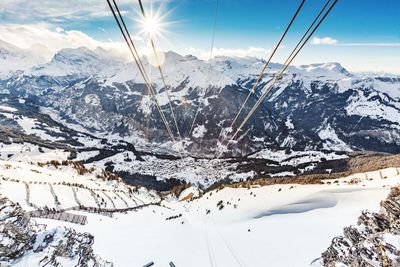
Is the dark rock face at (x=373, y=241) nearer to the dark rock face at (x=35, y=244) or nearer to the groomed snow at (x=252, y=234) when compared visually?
the groomed snow at (x=252, y=234)

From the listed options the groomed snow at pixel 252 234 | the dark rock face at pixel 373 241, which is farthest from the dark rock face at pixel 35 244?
the dark rock face at pixel 373 241

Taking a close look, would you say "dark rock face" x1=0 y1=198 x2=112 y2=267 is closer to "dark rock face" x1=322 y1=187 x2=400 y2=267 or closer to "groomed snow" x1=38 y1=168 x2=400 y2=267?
"groomed snow" x1=38 y1=168 x2=400 y2=267

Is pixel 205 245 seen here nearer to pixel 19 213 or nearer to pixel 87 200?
pixel 19 213

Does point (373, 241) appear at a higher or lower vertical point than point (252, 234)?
lower

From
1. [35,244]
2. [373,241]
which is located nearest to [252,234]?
[373,241]

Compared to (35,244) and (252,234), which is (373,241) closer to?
(35,244)

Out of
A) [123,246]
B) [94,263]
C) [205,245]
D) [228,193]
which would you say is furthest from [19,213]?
[228,193]
